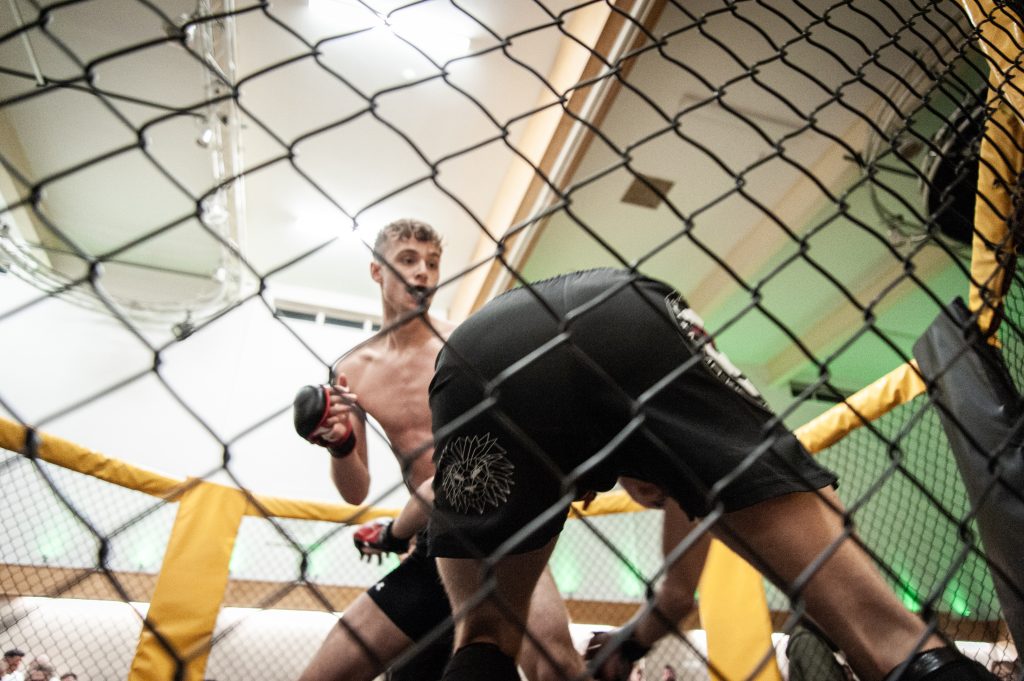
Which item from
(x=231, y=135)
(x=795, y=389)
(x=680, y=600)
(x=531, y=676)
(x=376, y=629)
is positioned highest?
(x=231, y=135)

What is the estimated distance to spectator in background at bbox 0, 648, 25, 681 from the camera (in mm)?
2670

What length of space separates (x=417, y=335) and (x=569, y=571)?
3.64 m

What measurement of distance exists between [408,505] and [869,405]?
1449 mm

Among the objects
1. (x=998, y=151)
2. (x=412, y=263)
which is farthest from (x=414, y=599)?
(x=998, y=151)

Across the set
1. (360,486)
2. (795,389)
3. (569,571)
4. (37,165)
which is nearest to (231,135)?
(37,165)

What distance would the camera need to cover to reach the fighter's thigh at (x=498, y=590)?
85 cm

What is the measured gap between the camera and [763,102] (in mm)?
3754

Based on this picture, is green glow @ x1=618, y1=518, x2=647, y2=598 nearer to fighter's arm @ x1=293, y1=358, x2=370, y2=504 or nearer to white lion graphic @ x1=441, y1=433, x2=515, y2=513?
fighter's arm @ x1=293, y1=358, x2=370, y2=504

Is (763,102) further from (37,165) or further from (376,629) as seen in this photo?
(37,165)

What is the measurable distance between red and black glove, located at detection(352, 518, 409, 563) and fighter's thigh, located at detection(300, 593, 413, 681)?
0.56ft

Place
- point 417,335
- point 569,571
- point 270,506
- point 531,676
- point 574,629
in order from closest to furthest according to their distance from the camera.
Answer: point 531,676 < point 417,335 < point 270,506 < point 574,629 < point 569,571

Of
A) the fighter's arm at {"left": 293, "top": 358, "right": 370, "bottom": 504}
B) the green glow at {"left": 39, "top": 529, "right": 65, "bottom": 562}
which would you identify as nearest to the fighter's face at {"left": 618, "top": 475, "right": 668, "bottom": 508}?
the fighter's arm at {"left": 293, "top": 358, "right": 370, "bottom": 504}

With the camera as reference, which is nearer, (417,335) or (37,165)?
(417,335)

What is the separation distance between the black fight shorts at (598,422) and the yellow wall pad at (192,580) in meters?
1.26
